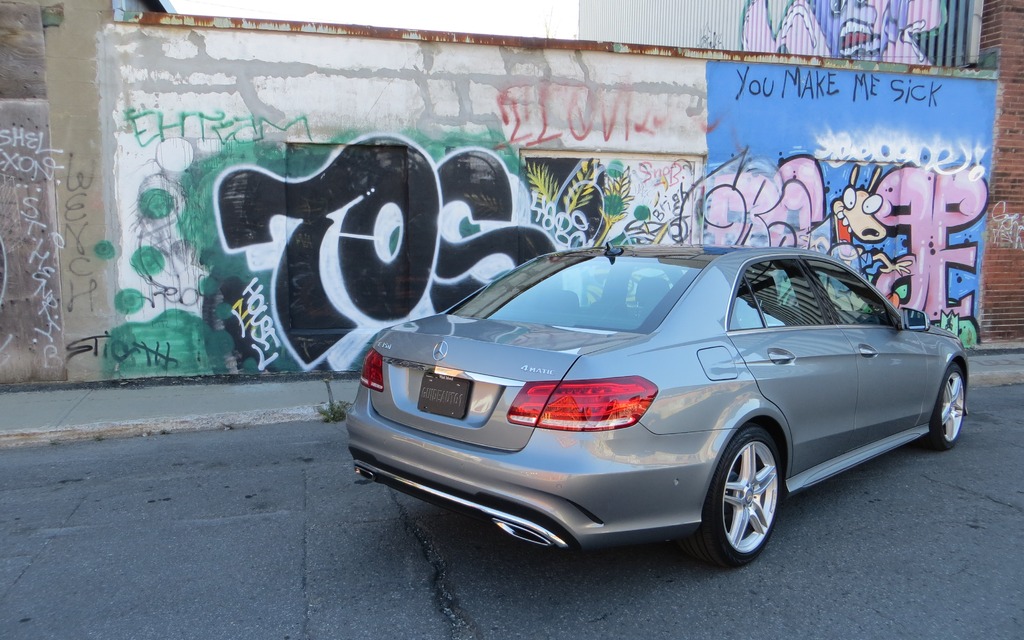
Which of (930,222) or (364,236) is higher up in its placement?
(930,222)

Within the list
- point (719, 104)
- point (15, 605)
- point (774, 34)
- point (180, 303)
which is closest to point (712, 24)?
point (774, 34)

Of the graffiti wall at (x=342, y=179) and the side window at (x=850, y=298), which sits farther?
the graffiti wall at (x=342, y=179)

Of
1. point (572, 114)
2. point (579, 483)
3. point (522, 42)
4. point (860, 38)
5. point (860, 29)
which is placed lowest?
point (579, 483)

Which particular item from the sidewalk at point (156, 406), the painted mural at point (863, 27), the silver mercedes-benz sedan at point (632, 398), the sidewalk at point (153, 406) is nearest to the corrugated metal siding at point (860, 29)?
the painted mural at point (863, 27)

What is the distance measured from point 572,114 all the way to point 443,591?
6805 millimetres

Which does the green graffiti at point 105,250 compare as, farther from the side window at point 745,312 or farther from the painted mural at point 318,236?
the side window at point 745,312

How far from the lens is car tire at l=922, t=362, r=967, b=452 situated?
18.2 ft

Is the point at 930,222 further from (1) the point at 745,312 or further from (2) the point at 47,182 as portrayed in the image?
(2) the point at 47,182

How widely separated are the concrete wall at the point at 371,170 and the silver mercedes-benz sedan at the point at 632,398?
4502 millimetres

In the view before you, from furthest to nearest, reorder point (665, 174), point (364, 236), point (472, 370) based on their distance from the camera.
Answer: point (665, 174)
point (364, 236)
point (472, 370)

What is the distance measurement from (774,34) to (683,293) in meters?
9.45

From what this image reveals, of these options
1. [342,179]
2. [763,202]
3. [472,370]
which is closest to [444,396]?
[472,370]

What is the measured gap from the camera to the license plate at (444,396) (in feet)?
11.0

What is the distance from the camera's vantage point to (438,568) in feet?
12.1
